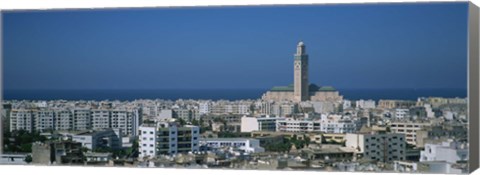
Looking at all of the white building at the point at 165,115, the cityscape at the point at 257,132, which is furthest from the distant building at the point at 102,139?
the white building at the point at 165,115

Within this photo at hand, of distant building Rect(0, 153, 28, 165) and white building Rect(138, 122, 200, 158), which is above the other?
white building Rect(138, 122, 200, 158)

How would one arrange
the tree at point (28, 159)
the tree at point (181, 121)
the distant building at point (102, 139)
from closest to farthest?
the tree at point (181, 121) < the distant building at point (102, 139) < the tree at point (28, 159)

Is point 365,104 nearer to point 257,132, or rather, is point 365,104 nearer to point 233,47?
point 257,132

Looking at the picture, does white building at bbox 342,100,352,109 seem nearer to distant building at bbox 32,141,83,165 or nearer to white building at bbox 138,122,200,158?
white building at bbox 138,122,200,158

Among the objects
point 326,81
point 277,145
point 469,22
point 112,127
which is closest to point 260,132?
point 277,145

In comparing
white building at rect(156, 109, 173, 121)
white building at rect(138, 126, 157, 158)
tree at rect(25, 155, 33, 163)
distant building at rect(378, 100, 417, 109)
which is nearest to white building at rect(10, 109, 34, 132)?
tree at rect(25, 155, 33, 163)

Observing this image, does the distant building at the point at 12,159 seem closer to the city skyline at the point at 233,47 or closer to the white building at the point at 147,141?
the city skyline at the point at 233,47

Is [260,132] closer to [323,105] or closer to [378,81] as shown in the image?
[323,105]
